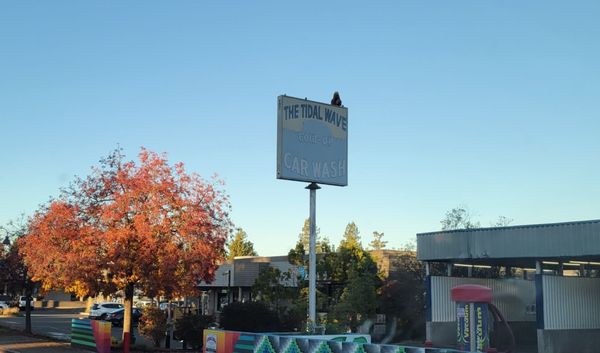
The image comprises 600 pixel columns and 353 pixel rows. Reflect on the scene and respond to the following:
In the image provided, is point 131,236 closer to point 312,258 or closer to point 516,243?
point 312,258

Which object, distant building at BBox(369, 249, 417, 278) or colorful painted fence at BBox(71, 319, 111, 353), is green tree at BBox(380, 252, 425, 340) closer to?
distant building at BBox(369, 249, 417, 278)

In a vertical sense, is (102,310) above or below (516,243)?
below

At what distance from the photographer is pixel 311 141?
57.2 ft

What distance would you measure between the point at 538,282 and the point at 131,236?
14534 millimetres

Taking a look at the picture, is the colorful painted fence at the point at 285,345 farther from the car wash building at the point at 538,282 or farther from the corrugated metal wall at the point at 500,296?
the corrugated metal wall at the point at 500,296


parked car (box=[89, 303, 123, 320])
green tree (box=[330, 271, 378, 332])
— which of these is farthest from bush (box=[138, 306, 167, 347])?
parked car (box=[89, 303, 123, 320])

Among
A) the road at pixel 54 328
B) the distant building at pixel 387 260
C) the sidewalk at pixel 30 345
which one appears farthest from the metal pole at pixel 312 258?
the distant building at pixel 387 260

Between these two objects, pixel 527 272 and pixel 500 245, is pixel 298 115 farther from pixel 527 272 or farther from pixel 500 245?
pixel 527 272

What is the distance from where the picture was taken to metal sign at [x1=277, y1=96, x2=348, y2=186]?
16828mm

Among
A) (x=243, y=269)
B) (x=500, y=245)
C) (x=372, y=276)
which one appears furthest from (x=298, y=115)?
(x=243, y=269)

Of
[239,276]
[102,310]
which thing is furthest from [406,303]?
[102,310]

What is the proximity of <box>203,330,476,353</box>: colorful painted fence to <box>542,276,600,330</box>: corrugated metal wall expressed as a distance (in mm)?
13455

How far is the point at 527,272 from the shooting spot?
3781 centimetres

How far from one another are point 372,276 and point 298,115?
2012cm
